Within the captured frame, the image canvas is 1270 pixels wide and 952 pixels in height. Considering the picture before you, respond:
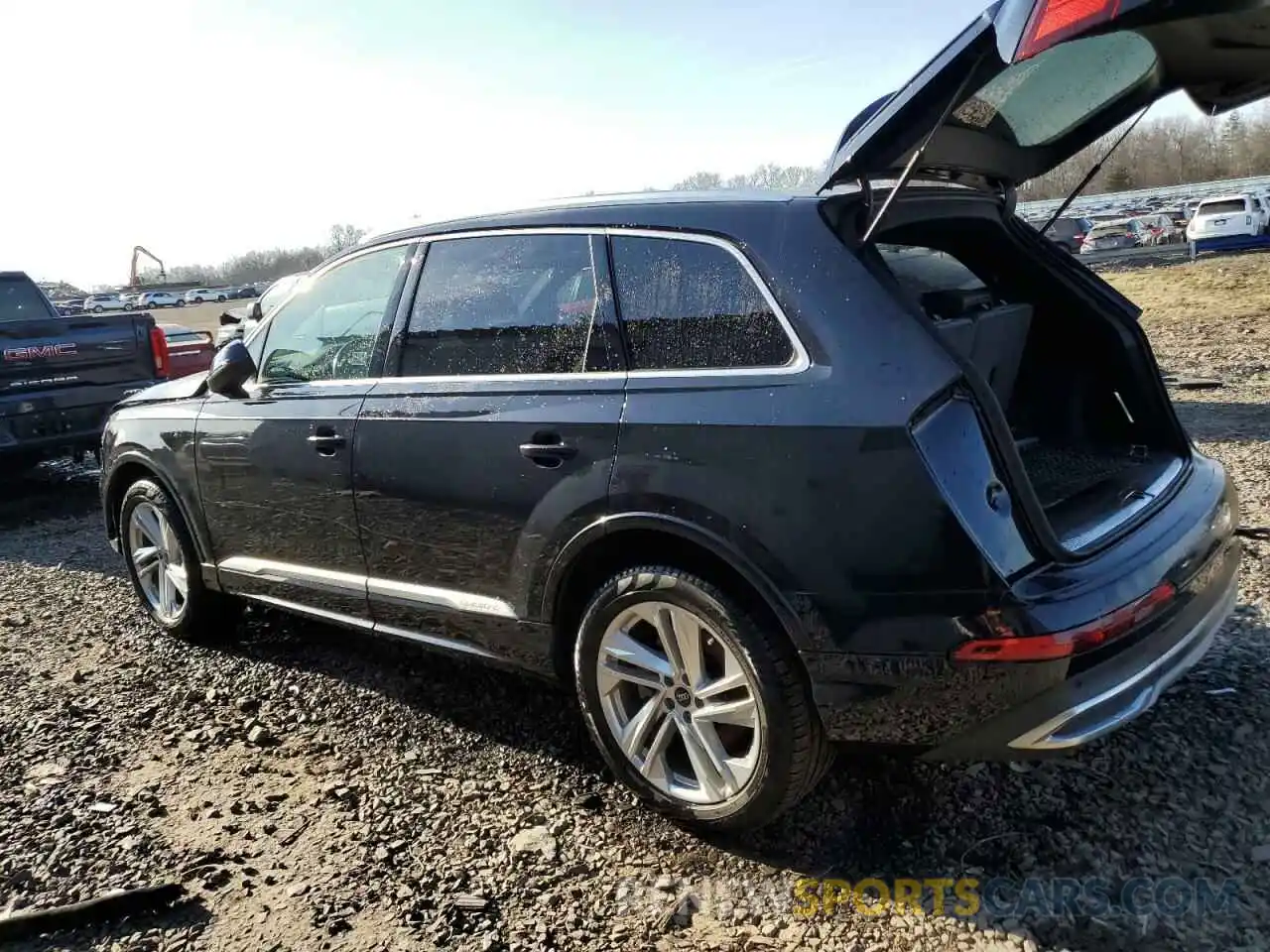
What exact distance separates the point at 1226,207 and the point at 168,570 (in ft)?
89.1

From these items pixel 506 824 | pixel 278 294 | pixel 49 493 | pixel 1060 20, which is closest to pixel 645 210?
pixel 1060 20

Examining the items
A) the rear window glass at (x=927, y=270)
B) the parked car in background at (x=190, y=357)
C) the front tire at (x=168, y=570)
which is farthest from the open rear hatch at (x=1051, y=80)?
the parked car in background at (x=190, y=357)

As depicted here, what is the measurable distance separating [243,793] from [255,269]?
102 meters

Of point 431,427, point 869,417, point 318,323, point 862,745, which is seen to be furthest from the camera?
point 318,323

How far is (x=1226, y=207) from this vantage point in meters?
24.5

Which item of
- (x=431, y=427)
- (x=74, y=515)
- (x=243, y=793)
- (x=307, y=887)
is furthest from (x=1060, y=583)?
(x=74, y=515)

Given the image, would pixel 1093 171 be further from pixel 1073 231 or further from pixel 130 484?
pixel 1073 231

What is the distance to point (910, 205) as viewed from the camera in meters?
2.78

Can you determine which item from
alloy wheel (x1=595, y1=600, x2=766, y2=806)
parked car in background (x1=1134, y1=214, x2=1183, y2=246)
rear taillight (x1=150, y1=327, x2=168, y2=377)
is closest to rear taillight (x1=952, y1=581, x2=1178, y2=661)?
alloy wheel (x1=595, y1=600, x2=766, y2=806)

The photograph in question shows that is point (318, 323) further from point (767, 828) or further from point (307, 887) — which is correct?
point (767, 828)

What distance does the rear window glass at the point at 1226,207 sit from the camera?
79.6 ft

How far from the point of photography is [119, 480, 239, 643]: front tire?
4418 mm

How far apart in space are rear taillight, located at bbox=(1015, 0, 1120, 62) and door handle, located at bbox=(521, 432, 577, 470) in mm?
1516

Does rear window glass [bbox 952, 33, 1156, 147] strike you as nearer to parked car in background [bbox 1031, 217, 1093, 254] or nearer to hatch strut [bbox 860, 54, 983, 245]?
hatch strut [bbox 860, 54, 983, 245]
